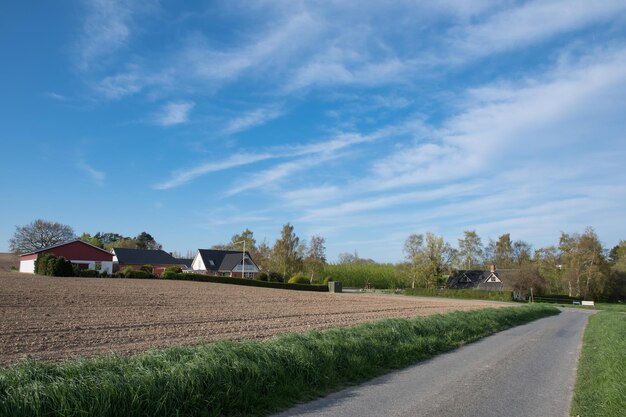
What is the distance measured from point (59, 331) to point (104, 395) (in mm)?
9948

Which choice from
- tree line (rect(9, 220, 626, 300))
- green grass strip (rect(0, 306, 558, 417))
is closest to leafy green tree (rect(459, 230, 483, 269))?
tree line (rect(9, 220, 626, 300))

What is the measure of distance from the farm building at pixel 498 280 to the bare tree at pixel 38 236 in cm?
7451

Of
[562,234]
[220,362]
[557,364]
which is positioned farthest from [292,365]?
[562,234]

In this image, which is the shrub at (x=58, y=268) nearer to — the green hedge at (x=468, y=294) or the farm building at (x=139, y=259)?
the farm building at (x=139, y=259)

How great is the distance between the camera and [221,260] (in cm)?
8644

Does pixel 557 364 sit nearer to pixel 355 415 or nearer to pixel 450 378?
pixel 450 378

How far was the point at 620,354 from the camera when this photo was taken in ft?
33.4

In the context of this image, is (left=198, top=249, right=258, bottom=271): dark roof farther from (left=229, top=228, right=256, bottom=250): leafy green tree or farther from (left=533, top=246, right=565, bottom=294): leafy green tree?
(left=533, top=246, right=565, bottom=294): leafy green tree

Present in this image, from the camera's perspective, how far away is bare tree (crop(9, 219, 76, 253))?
82375mm

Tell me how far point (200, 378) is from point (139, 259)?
84447 mm

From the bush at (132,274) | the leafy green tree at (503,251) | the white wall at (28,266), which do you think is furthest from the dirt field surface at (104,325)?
the leafy green tree at (503,251)

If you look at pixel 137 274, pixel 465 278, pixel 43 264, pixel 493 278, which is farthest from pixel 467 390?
pixel 465 278

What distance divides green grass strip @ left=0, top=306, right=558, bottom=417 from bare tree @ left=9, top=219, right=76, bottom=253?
85849 mm

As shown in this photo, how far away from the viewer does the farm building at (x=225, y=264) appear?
8281 cm
